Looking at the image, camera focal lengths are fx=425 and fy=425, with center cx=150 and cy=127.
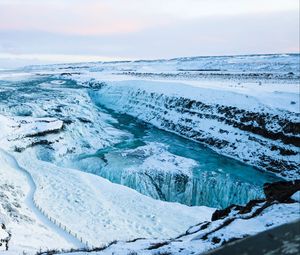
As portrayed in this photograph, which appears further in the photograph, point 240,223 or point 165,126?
point 165,126

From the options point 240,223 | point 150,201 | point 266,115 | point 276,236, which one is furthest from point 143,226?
point 266,115

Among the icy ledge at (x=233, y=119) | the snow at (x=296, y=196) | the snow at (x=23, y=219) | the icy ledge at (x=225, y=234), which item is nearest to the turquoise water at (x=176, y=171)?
the icy ledge at (x=233, y=119)

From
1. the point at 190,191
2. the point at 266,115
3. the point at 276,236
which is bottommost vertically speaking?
the point at 190,191

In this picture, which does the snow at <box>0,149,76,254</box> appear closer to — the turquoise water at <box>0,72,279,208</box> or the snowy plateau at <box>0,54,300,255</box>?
the snowy plateau at <box>0,54,300,255</box>

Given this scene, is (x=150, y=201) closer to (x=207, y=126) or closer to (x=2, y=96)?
(x=207, y=126)

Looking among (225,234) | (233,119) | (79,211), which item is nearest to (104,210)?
(79,211)

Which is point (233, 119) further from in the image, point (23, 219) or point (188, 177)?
point (23, 219)

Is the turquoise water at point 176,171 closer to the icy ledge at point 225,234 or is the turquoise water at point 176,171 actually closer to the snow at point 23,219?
the snow at point 23,219
